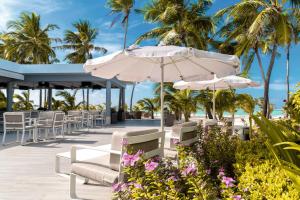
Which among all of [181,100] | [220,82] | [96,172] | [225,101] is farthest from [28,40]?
[96,172]

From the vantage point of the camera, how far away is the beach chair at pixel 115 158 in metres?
3.30

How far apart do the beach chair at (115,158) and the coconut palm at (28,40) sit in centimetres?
2720

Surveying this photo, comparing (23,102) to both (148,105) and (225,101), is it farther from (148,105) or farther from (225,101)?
(225,101)

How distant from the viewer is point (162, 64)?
5.69m

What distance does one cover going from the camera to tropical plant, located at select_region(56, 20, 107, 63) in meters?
32.2

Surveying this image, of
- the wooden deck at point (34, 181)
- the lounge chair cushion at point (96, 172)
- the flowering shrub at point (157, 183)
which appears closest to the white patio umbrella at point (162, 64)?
the lounge chair cushion at point (96, 172)

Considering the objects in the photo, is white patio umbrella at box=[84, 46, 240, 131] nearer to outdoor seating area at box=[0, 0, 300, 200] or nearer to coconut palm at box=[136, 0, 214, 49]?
outdoor seating area at box=[0, 0, 300, 200]

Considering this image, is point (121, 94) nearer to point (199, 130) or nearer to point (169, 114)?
point (169, 114)

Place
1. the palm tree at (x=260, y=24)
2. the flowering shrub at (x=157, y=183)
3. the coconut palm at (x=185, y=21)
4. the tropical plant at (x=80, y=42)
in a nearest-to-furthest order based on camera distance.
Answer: the flowering shrub at (x=157, y=183), the palm tree at (x=260, y=24), the coconut palm at (x=185, y=21), the tropical plant at (x=80, y=42)

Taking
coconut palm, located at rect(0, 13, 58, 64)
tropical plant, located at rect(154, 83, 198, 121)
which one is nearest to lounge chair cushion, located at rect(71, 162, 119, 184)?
tropical plant, located at rect(154, 83, 198, 121)

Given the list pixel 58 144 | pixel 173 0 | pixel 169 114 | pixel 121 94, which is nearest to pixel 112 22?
pixel 121 94

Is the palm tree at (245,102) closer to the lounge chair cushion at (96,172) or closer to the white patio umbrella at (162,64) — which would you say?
the white patio umbrella at (162,64)

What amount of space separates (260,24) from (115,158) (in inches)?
600

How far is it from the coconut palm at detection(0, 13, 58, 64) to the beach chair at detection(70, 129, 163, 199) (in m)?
27.2
